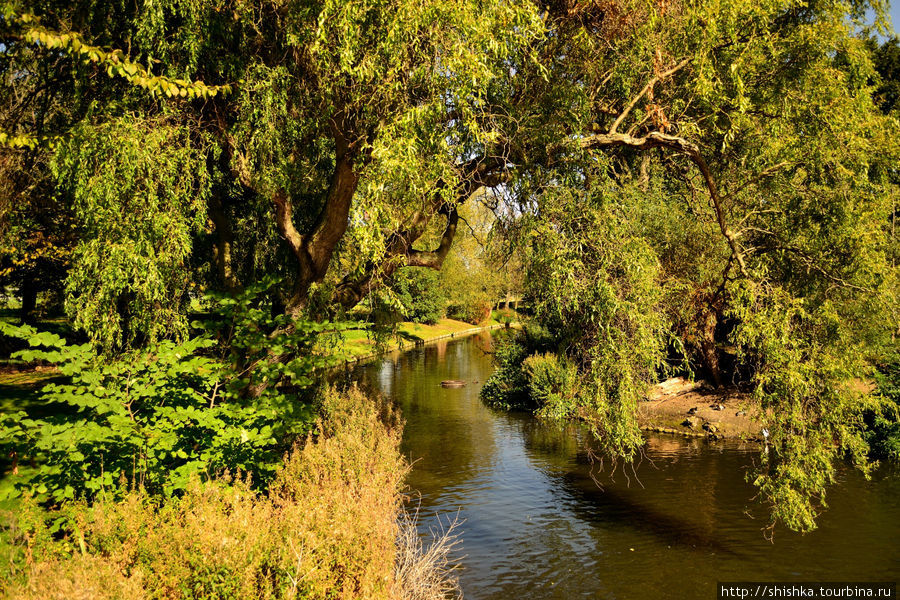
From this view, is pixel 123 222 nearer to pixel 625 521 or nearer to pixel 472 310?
pixel 625 521

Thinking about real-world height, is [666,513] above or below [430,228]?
below

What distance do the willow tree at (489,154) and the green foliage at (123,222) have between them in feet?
0.11

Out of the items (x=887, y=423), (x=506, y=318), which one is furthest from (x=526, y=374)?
(x=887, y=423)

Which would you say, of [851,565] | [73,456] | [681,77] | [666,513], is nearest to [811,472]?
[851,565]

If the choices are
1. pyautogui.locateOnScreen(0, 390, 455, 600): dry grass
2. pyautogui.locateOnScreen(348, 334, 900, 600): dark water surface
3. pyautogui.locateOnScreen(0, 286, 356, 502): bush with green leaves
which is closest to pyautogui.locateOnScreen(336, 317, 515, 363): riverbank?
pyautogui.locateOnScreen(348, 334, 900, 600): dark water surface

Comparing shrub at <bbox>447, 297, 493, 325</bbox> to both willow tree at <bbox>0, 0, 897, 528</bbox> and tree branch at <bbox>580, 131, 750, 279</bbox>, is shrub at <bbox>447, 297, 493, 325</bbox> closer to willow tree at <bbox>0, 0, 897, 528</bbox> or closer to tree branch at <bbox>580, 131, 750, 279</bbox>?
willow tree at <bbox>0, 0, 897, 528</bbox>

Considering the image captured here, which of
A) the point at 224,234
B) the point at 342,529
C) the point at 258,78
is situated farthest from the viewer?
the point at 224,234

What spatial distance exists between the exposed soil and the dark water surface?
109 centimetres

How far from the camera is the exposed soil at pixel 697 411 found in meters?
18.7

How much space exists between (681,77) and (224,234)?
9.49 metres

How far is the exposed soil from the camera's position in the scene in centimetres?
1870

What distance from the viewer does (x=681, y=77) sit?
1096 cm

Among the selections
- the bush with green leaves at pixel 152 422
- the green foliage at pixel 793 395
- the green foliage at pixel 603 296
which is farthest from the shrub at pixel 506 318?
the bush with green leaves at pixel 152 422

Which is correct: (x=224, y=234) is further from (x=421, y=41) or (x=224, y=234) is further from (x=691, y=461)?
(x=691, y=461)
